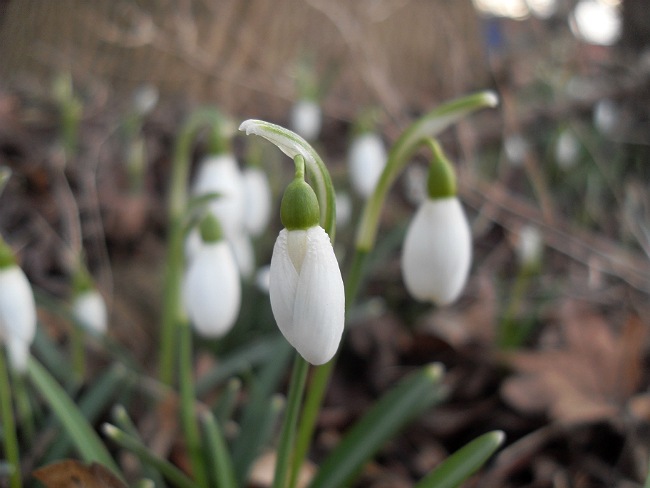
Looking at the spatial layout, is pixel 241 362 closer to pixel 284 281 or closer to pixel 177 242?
pixel 177 242

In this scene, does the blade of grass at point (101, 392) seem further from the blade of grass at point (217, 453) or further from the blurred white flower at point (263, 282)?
the blurred white flower at point (263, 282)

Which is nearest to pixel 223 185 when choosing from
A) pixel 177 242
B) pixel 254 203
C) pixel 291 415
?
pixel 177 242

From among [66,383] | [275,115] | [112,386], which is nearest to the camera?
[112,386]

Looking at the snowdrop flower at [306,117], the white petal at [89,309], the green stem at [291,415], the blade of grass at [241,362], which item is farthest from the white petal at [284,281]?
the snowdrop flower at [306,117]

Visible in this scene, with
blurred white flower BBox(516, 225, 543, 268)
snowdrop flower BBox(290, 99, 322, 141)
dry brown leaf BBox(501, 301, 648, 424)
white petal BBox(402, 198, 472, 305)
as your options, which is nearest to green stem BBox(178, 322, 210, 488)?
white petal BBox(402, 198, 472, 305)

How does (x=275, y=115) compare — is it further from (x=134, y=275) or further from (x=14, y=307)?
(x=14, y=307)

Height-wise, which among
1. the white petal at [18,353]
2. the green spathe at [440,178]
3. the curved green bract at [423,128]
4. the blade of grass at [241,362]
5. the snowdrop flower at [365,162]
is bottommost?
the blade of grass at [241,362]

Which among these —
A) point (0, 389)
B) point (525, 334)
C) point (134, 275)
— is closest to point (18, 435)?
point (0, 389)
